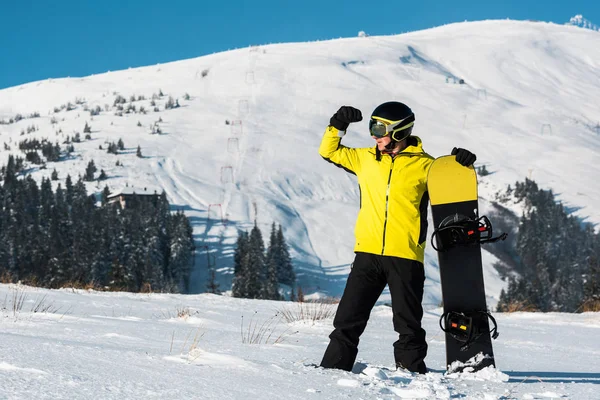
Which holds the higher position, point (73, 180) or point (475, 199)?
point (73, 180)

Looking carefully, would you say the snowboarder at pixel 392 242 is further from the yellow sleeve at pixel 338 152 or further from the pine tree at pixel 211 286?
the pine tree at pixel 211 286

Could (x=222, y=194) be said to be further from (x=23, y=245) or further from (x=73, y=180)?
(x=23, y=245)

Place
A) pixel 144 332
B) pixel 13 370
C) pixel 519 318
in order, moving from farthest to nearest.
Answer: pixel 519 318 < pixel 144 332 < pixel 13 370

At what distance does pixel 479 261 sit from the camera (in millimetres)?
4648

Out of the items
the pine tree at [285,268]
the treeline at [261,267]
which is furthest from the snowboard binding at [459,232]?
the pine tree at [285,268]

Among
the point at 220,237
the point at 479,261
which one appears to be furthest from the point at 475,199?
the point at 220,237

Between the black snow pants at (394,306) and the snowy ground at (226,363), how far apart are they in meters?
0.16

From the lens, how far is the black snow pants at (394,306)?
13.9 ft

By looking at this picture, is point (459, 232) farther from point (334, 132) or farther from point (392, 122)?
point (334, 132)

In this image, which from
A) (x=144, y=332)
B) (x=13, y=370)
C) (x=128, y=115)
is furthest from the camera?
(x=128, y=115)

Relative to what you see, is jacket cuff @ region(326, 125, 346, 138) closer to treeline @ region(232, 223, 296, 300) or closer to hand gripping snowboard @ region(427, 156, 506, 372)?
hand gripping snowboard @ region(427, 156, 506, 372)

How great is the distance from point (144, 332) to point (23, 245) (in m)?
60.6

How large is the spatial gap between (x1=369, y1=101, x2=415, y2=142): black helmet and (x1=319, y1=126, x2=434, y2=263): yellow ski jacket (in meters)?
0.12

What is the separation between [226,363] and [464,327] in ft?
5.66
